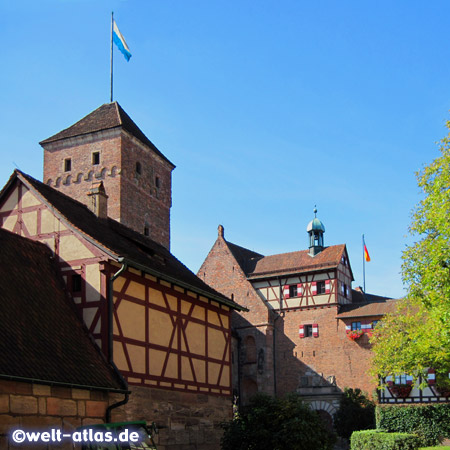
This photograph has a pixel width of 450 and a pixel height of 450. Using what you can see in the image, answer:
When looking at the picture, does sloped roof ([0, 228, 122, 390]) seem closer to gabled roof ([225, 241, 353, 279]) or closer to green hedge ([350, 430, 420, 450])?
green hedge ([350, 430, 420, 450])

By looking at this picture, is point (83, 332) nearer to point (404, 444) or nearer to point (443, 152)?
point (443, 152)

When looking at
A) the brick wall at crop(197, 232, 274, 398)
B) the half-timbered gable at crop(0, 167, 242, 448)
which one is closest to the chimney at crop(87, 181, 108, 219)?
the half-timbered gable at crop(0, 167, 242, 448)

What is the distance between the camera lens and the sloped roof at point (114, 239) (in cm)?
1922

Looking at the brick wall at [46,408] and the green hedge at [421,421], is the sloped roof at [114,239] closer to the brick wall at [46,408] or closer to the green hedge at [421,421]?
the brick wall at [46,408]

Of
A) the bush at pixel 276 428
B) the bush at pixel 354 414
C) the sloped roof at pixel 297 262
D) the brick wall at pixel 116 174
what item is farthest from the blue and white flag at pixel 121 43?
the bush at pixel 276 428

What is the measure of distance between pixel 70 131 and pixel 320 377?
69.3 ft

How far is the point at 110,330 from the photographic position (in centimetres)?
1778

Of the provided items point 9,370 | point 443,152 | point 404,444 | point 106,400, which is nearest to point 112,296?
point 106,400

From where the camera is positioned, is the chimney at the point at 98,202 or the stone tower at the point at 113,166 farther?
the stone tower at the point at 113,166

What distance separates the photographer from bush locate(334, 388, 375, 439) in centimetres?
3878

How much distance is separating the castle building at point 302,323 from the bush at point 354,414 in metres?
0.83

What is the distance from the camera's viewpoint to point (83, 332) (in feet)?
58.5

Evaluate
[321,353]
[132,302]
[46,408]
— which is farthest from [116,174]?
[46,408]

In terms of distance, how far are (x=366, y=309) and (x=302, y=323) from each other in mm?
4466
